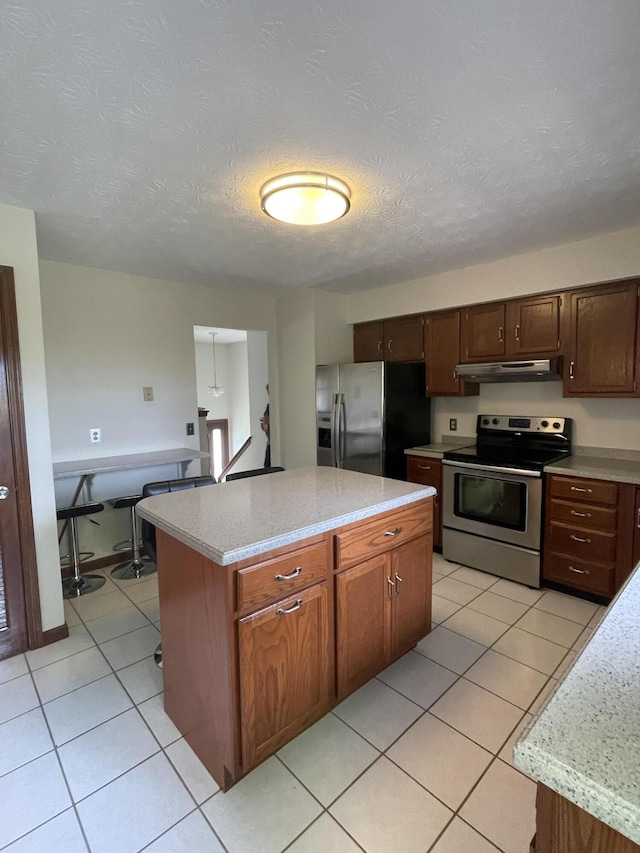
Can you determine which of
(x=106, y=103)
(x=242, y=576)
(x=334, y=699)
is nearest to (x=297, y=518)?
(x=242, y=576)

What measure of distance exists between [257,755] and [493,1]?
94.4 inches

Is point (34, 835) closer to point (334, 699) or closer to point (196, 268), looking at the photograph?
point (334, 699)

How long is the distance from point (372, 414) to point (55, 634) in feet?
8.68

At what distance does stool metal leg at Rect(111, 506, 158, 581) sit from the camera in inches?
127

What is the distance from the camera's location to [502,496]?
3.05 metres

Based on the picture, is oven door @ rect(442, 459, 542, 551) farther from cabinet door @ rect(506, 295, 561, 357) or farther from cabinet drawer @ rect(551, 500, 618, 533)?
cabinet door @ rect(506, 295, 561, 357)

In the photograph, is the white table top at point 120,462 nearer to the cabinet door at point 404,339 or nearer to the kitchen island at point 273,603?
the kitchen island at point 273,603

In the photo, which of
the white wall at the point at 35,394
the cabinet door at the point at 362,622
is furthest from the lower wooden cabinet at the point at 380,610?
the white wall at the point at 35,394

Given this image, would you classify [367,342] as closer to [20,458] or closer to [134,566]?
[134,566]

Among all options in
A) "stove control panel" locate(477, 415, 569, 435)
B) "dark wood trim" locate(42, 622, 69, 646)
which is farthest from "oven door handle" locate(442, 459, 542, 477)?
"dark wood trim" locate(42, 622, 69, 646)

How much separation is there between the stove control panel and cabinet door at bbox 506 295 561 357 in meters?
0.57

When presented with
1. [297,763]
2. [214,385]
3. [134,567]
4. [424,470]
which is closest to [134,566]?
[134,567]

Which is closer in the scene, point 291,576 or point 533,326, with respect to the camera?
point 291,576

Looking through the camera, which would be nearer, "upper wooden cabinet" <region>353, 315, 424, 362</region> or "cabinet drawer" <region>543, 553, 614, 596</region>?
"cabinet drawer" <region>543, 553, 614, 596</region>
